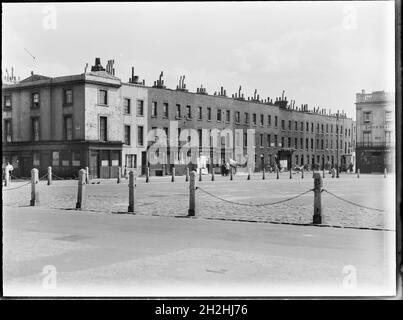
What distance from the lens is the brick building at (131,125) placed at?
35094mm

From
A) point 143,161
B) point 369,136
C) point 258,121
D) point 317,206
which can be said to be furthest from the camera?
point 258,121

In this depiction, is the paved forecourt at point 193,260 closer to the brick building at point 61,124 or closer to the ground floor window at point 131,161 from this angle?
the brick building at point 61,124

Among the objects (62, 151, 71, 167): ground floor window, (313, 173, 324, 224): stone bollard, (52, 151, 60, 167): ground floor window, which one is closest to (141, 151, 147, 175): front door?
(62, 151, 71, 167): ground floor window

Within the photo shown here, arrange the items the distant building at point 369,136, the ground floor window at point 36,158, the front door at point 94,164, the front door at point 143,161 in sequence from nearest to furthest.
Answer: the ground floor window at point 36,158
the front door at point 94,164
the front door at point 143,161
the distant building at point 369,136

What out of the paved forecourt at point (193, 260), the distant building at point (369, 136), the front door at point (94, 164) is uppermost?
the distant building at point (369, 136)

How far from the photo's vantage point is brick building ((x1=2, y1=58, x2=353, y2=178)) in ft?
115

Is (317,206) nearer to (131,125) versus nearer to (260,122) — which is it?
(131,125)

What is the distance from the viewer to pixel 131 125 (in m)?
41.5

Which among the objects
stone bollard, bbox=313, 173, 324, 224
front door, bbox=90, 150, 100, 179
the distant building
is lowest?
stone bollard, bbox=313, 173, 324, 224

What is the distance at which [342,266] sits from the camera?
19.5 feet

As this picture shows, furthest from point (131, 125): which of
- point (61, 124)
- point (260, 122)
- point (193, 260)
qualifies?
point (193, 260)

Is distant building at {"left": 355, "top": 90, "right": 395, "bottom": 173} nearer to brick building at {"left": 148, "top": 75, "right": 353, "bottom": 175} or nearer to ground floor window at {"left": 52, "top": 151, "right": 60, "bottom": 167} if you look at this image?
brick building at {"left": 148, "top": 75, "right": 353, "bottom": 175}

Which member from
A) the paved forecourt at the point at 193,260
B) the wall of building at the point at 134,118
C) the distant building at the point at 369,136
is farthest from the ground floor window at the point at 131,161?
the paved forecourt at the point at 193,260
